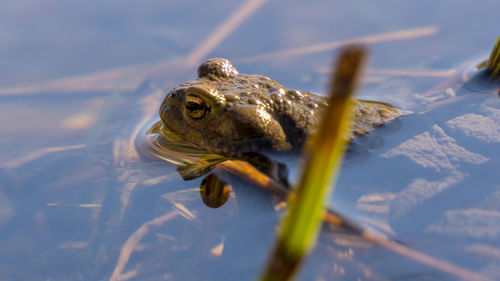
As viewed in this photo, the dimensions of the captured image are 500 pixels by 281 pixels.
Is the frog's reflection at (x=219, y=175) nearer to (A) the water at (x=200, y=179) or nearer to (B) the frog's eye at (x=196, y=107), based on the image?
(A) the water at (x=200, y=179)

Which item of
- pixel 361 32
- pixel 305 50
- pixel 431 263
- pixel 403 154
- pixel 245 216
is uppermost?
pixel 361 32

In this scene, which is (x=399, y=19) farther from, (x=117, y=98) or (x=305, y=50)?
(x=117, y=98)

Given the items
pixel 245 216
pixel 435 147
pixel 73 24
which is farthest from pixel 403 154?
pixel 73 24

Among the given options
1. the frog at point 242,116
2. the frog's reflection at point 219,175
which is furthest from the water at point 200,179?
the frog at point 242,116

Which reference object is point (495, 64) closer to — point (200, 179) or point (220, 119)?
point (220, 119)

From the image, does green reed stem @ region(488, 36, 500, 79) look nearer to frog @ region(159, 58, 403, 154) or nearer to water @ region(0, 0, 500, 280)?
water @ region(0, 0, 500, 280)

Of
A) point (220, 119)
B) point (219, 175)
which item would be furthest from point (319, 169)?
point (220, 119)
